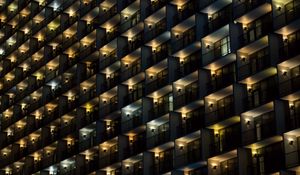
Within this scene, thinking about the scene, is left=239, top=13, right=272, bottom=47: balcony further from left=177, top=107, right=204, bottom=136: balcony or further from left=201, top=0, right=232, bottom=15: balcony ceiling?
left=177, top=107, right=204, bottom=136: balcony

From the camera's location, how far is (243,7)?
214 ft

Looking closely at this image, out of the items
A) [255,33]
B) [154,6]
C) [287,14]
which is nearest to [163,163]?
[255,33]

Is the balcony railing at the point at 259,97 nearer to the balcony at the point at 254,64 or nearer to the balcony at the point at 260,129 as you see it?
the balcony at the point at 260,129

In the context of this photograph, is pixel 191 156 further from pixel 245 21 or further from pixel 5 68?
pixel 5 68

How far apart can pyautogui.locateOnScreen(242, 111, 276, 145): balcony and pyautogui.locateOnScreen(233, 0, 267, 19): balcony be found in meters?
9.75

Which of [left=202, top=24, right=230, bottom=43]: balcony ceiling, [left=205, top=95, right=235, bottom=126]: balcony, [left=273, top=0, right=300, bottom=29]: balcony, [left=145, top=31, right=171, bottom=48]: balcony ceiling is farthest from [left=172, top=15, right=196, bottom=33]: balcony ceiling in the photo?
[left=273, top=0, right=300, bottom=29]: balcony

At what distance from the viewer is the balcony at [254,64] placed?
6216 centimetres

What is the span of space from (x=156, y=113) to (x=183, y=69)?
531 cm

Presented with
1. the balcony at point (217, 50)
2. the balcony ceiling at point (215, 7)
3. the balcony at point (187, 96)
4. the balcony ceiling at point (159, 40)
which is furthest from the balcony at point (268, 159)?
the balcony ceiling at point (159, 40)

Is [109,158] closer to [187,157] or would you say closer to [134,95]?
[134,95]

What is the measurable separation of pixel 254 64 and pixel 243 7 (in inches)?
225

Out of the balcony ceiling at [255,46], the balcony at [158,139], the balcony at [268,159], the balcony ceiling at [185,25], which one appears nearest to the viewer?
the balcony at [268,159]

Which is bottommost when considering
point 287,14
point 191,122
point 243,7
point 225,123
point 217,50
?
point 225,123

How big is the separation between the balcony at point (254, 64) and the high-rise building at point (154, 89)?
92 millimetres
